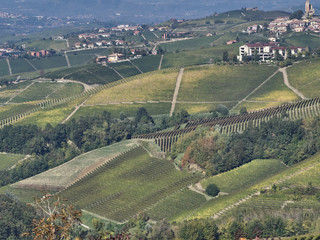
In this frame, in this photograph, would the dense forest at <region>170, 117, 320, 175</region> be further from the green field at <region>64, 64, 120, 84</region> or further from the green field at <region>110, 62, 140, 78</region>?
the green field at <region>110, 62, 140, 78</region>

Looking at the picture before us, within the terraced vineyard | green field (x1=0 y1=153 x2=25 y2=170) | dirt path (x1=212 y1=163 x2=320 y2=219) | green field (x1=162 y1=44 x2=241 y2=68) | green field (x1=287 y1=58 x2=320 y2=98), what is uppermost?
green field (x1=287 y1=58 x2=320 y2=98)

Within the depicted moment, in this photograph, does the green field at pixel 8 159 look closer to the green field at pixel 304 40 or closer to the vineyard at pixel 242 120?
the vineyard at pixel 242 120

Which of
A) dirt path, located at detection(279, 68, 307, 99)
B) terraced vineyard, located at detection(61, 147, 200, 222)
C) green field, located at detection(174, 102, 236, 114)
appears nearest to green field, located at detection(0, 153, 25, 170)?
terraced vineyard, located at detection(61, 147, 200, 222)

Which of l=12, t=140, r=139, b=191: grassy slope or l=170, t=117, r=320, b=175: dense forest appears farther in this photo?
l=170, t=117, r=320, b=175: dense forest

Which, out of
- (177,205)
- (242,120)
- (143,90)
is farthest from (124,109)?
(177,205)

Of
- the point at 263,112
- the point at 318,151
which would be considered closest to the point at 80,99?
the point at 263,112

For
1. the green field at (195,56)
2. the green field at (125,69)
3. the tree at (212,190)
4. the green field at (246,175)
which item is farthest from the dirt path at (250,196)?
the green field at (195,56)

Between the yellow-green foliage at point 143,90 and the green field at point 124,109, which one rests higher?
the yellow-green foliage at point 143,90

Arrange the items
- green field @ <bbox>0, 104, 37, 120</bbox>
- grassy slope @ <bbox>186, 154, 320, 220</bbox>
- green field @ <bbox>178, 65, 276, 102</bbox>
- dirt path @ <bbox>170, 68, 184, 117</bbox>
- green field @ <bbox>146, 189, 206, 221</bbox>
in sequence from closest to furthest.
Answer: grassy slope @ <bbox>186, 154, 320, 220</bbox>
green field @ <bbox>146, 189, 206, 221</bbox>
dirt path @ <bbox>170, 68, 184, 117</bbox>
green field @ <bbox>0, 104, 37, 120</bbox>
green field @ <bbox>178, 65, 276, 102</bbox>
